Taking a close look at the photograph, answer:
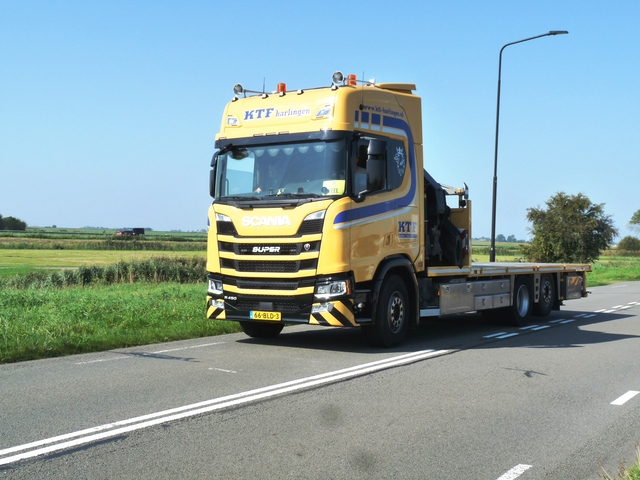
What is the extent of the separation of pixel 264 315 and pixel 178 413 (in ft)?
12.9

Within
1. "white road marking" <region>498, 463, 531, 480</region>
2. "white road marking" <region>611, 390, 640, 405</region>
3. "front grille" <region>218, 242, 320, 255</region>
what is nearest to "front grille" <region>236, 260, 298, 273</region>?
"front grille" <region>218, 242, 320, 255</region>

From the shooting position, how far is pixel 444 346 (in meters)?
11.0

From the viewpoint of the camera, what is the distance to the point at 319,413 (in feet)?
20.6

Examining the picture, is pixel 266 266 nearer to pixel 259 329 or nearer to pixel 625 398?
pixel 259 329

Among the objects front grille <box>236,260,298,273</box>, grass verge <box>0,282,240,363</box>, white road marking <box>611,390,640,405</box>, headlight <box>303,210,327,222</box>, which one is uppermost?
headlight <box>303,210,327,222</box>

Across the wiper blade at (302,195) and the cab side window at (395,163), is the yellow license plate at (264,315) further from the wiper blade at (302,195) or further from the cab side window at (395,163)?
the cab side window at (395,163)

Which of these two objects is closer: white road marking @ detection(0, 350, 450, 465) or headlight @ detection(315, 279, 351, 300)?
white road marking @ detection(0, 350, 450, 465)

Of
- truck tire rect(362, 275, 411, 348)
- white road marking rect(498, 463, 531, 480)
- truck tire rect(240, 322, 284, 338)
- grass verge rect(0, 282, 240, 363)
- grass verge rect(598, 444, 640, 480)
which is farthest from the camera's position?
truck tire rect(240, 322, 284, 338)

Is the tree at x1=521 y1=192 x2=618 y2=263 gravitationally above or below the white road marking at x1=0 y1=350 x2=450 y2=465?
above

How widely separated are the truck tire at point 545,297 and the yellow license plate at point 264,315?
780 cm

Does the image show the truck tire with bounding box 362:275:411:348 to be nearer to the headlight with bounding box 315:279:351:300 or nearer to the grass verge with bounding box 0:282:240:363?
the headlight with bounding box 315:279:351:300

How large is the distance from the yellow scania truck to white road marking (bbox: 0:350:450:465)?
4.55ft

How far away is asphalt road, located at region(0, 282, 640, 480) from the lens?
4820 millimetres

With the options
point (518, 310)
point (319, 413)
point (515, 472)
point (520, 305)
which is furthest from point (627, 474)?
point (520, 305)
